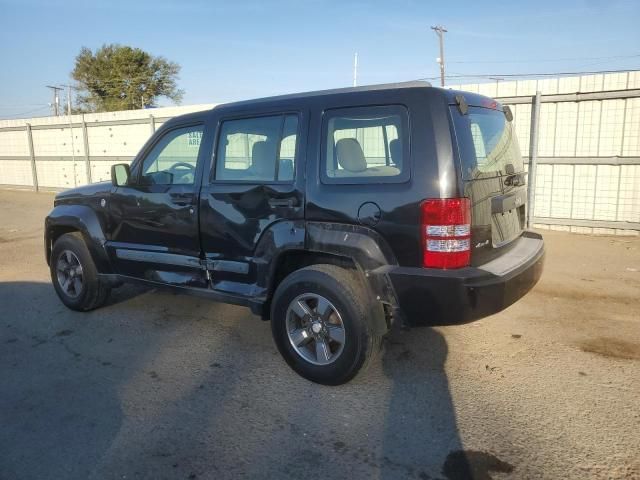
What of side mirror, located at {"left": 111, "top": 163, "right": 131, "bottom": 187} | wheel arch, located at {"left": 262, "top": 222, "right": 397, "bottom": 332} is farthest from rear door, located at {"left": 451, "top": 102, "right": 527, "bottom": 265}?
side mirror, located at {"left": 111, "top": 163, "right": 131, "bottom": 187}

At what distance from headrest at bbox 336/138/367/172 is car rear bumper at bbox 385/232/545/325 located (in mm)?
764

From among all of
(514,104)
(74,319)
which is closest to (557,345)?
(74,319)

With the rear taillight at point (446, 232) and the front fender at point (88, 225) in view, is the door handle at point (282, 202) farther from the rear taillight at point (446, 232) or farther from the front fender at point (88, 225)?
the front fender at point (88, 225)

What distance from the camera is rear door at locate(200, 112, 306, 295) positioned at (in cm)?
360

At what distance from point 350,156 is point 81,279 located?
313cm

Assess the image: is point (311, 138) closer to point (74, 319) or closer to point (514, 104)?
point (74, 319)

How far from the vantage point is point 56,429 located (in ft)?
9.74

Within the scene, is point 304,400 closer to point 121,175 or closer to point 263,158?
point 263,158

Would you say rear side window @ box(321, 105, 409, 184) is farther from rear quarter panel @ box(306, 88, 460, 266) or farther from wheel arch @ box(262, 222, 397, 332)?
wheel arch @ box(262, 222, 397, 332)

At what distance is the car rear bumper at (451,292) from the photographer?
3016 mm

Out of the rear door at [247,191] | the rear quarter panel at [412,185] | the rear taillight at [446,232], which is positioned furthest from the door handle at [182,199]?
the rear taillight at [446,232]

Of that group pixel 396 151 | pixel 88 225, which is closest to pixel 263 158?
pixel 396 151

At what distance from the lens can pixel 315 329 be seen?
Answer: 3.49 metres

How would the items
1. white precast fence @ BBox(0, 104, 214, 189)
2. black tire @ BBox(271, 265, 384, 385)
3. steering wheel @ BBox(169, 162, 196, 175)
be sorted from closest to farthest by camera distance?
black tire @ BBox(271, 265, 384, 385)
steering wheel @ BBox(169, 162, 196, 175)
white precast fence @ BBox(0, 104, 214, 189)
